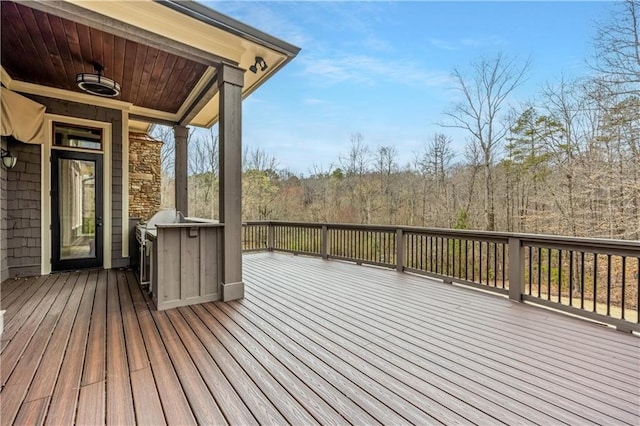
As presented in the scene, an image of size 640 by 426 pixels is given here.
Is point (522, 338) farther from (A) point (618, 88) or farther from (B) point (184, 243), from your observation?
(A) point (618, 88)

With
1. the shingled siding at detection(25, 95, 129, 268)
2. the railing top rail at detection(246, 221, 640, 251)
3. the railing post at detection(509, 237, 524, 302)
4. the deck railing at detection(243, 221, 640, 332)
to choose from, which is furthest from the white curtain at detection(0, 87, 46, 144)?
the railing post at detection(509, 237, 524, 302)

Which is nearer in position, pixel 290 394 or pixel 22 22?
pixel 290 394

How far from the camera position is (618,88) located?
712 cm

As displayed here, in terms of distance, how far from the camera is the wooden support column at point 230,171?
3.54m

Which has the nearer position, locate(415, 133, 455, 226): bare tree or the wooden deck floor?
the wooden deck floor

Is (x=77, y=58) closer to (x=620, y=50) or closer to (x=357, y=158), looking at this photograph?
(x=357, y=158)

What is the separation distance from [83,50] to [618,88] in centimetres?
1124

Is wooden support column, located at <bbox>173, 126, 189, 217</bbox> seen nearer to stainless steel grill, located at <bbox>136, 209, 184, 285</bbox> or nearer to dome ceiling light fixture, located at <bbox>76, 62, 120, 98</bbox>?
stainless steel grill, located at <bbox>136, 209, 184, 285</bbox>

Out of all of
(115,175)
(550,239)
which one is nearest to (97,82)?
(115,175)

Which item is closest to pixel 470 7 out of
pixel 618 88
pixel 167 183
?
pixel 618 88

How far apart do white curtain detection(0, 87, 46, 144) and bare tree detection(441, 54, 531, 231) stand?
12.6 m

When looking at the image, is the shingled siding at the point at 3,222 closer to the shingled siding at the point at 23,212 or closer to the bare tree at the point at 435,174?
the shingled siding at the point at 23,212

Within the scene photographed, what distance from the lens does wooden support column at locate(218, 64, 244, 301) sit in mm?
3541

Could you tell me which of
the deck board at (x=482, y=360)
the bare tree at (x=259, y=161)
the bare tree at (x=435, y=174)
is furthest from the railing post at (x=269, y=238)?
the bare tree at (x=435, y=174)
